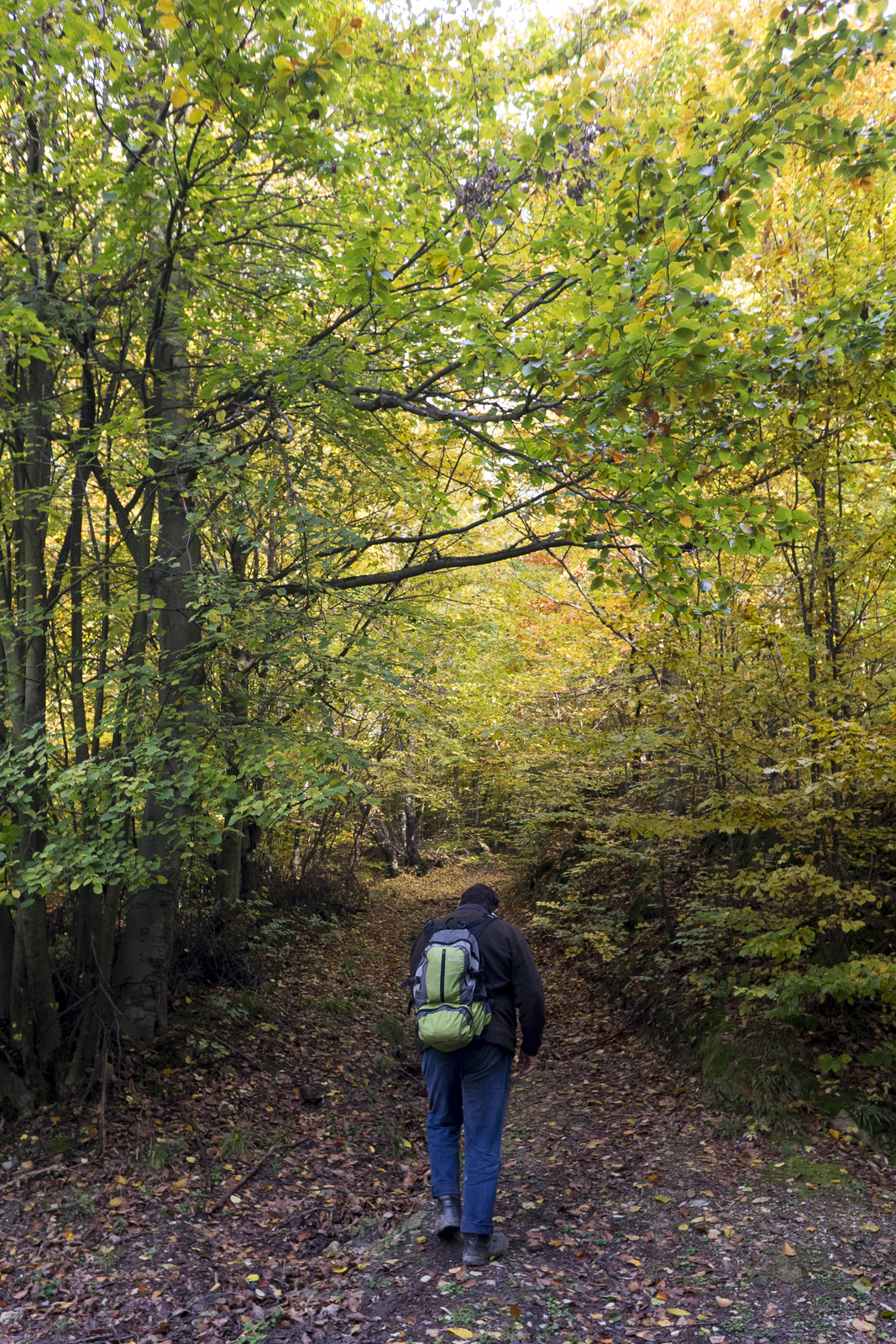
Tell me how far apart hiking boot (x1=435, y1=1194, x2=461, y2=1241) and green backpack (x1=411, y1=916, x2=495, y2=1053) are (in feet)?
2.87

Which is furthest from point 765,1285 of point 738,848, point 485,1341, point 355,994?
point 355,994

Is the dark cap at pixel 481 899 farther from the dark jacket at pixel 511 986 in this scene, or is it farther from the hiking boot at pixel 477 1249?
the hiking boot at pixel 477 1249

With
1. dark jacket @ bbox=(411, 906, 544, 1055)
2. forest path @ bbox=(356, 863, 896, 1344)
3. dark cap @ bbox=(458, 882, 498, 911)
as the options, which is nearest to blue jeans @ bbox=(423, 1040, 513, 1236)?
dark jacket @ bbox=(411, 906, 544, 1055)

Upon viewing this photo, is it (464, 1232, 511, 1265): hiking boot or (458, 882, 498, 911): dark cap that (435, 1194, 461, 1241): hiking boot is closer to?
(464, 1232, 511, 1265): hiking boot

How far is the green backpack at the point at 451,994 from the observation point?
4.06 meters

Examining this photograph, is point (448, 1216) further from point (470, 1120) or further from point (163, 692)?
point (163, 692)

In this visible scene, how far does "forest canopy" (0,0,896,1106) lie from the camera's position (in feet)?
14.1

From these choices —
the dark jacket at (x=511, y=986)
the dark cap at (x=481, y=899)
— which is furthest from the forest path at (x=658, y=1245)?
the dark cap at (x=481, y=899)

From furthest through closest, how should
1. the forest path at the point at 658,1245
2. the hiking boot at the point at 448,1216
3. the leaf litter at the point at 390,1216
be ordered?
the hiking boot at the point at 448,1216 → the leaf litter at the point at 390,1216 → the forest path at the point at 658,1245

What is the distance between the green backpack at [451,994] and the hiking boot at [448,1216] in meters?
0.88

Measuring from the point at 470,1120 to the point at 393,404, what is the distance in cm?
474

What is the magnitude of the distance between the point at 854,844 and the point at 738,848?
310 cm

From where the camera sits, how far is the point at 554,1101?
22.5 feet

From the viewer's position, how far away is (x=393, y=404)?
6.01 metres
